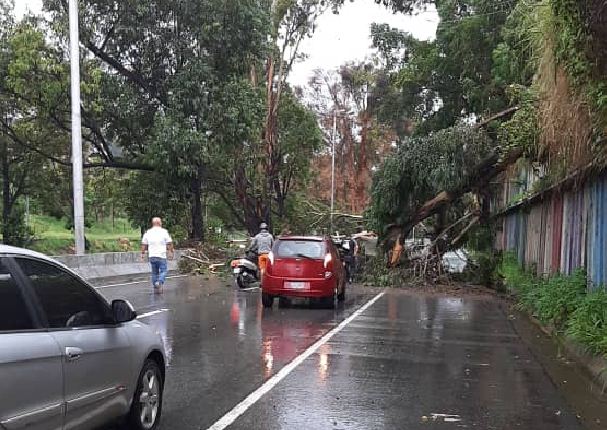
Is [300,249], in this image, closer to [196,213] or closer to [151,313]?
[151,313]

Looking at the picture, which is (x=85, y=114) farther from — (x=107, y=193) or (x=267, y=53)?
(x=107, y=193)

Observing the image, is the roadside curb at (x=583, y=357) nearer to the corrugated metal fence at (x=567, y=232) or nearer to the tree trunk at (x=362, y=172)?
the corrugated metal fence at (x=567, y=232)

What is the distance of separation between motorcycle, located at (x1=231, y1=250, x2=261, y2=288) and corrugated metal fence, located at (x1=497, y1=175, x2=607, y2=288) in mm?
7318

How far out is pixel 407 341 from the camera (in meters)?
10.7

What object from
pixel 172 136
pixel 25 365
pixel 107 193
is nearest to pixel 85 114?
pixel 172 136

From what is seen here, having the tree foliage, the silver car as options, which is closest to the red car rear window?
the tree foliage

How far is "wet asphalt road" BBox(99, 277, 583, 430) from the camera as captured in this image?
247 inches

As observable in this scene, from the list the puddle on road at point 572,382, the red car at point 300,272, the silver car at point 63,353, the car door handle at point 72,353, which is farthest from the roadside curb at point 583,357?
the car door handle at point 72,353

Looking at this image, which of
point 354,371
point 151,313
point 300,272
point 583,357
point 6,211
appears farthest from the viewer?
point 6,211

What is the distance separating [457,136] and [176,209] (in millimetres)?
14911

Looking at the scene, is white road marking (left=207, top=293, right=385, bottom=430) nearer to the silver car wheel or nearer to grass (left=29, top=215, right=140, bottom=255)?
the silver car wheel

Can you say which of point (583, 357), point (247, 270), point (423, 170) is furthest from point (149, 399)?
point (423, 170)

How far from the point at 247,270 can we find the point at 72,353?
14898 mm

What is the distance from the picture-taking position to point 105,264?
22594 mm
